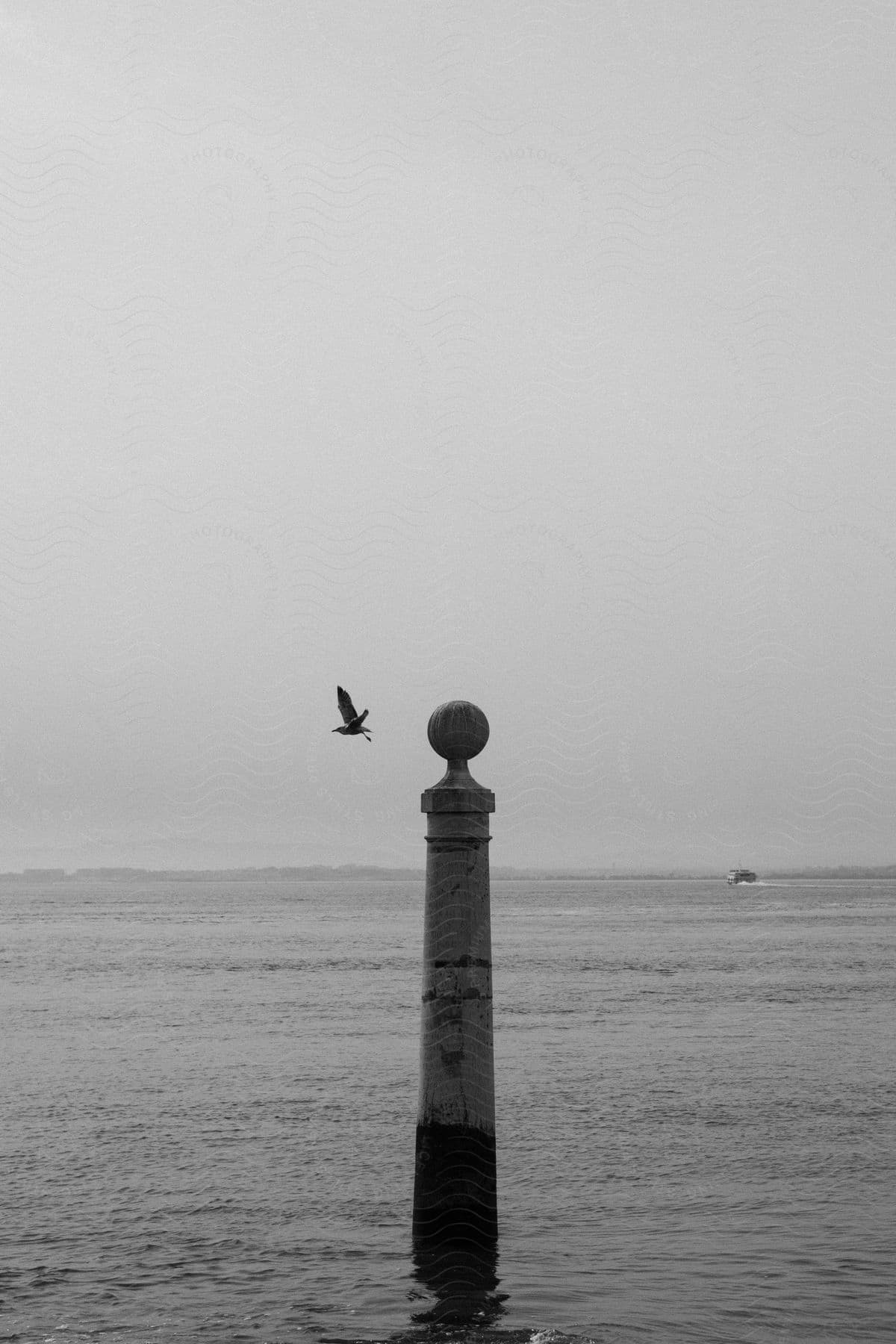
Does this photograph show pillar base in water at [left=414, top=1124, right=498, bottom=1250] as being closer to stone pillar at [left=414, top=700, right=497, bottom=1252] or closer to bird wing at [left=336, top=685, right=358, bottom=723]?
stone pillar at [left=414, top=700, right=497, bottom=1252]

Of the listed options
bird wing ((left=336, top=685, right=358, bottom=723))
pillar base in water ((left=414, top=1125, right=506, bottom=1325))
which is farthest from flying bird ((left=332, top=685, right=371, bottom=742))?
pillar base in water ((left=414, top=1125, right=506, bottom=1325))

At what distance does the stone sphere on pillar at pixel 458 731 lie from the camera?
10281mm

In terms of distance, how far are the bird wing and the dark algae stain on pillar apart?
821 mm

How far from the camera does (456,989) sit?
9.69 metres

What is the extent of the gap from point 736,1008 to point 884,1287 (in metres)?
24.2

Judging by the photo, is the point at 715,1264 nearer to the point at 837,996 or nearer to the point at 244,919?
the point at 837,996

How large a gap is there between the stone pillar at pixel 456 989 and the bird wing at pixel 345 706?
2.76ft

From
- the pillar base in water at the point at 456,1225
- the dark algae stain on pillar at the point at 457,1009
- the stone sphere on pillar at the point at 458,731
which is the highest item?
the stone sphere on pillar at the point at 458,731

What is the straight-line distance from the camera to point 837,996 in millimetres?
37781

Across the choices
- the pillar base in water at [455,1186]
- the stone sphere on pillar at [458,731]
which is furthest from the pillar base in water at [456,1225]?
the stone sphere on pillar at [458,731]

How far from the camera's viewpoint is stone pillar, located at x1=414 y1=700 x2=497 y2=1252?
9703mm

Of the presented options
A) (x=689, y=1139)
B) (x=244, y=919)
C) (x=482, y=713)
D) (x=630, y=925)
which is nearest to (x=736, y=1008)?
(x=689, y=1139)

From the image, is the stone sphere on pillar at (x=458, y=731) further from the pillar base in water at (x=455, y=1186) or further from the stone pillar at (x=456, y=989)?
the pillar base in water at (x=455, y=1186)

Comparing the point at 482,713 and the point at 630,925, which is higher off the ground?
the point at 482,713
